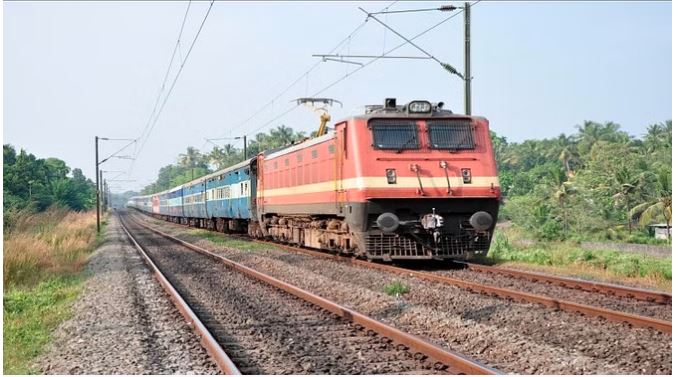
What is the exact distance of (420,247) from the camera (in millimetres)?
15688

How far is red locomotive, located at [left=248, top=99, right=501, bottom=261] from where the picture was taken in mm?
15031

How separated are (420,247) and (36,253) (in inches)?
406

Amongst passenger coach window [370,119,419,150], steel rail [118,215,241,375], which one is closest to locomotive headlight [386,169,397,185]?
passenger coach window [370,119,419,150]

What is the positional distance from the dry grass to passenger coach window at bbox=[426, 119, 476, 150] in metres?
9.30

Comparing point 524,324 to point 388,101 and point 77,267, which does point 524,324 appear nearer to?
point 388,101

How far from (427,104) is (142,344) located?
Result: 29.7ft

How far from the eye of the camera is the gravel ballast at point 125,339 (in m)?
7.45

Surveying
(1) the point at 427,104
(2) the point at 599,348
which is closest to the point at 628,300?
(2) the point at 599,348

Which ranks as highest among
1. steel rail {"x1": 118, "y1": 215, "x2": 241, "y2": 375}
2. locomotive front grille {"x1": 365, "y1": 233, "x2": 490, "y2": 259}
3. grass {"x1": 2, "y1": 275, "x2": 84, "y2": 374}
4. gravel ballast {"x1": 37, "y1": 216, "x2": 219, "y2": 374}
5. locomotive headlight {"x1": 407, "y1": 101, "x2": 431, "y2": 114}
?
locomotive headlight {"x1": 407, "y1": 101, "x2": 431, "y2": 114}

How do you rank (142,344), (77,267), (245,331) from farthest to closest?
(77,267)
(245,331)
(142,344)

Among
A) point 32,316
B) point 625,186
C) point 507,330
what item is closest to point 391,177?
point 507,330

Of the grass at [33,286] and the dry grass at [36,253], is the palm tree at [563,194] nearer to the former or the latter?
the dry grass at [36,253]

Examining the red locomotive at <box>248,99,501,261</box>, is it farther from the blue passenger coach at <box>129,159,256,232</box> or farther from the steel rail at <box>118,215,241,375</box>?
the blue passenger coach at <box>129,159,256,232</box>

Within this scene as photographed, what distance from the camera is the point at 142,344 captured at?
8492 mm
